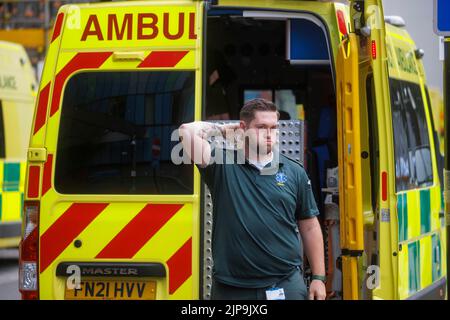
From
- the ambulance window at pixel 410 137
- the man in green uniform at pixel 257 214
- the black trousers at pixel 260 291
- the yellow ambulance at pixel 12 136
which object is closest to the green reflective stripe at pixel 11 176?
the yellow ambulance at pixel 12 136

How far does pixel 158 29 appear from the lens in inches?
219

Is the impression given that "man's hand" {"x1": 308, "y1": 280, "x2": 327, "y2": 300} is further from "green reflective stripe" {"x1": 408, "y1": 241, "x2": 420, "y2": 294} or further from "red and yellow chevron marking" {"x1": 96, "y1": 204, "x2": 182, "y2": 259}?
"green reflective stripe" {"x1": 408, "y1": 241, "x2": 420, "y2": 294}

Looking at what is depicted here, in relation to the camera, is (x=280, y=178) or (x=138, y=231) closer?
(x=280, y=178)

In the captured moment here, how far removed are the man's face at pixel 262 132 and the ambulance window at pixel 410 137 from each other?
201cm

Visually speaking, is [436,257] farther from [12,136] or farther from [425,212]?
[12,136]

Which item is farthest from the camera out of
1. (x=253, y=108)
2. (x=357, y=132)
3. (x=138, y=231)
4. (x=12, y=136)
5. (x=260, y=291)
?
(x=12, y=136)

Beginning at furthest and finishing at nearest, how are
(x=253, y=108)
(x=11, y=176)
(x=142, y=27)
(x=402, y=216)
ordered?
1. (x=11, y=176)
2. (x=402, y=216)
3. (x=142, y=27)
4. (x=253, y=108)

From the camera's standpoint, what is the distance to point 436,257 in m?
7.39

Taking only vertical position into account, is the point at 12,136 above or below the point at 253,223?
above

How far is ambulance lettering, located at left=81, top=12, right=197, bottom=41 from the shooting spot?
5.54 metres

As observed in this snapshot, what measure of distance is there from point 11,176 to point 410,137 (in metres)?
6.76

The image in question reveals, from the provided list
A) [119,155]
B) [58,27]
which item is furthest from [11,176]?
[119,155]

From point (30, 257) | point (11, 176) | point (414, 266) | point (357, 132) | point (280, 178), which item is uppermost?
point (357, 132)

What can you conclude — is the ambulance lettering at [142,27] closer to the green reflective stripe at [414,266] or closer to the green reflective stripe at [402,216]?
the green reflective stripe at [402,216]
